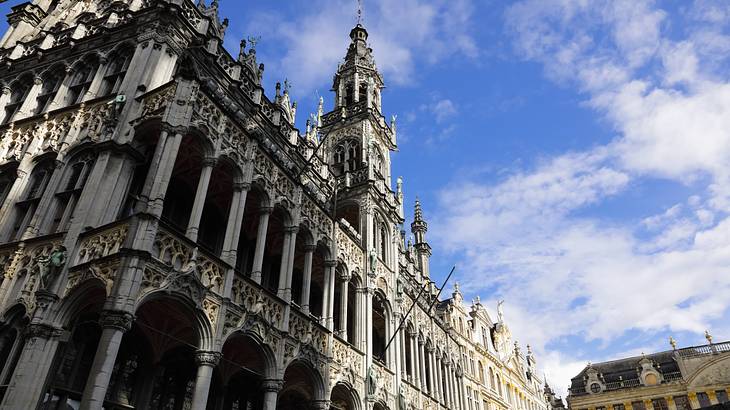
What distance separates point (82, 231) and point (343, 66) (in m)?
27.0

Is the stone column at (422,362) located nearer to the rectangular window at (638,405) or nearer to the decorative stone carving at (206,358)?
the decorative stone carving at (206,358)

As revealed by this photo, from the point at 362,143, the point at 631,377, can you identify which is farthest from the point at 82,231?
the point at 631,377

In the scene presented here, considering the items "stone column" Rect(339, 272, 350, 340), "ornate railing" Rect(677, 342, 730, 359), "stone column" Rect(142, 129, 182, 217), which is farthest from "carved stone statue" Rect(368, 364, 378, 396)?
"ornate railing" Rect(677, 342, 730, 359)

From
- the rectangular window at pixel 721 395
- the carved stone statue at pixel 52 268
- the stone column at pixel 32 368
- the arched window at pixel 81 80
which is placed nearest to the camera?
the stone column at pixel 32 368

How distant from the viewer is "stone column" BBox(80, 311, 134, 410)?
11.5 m

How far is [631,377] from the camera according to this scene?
65938 mm

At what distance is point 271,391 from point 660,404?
197ft

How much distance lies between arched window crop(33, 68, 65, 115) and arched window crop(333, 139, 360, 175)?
52.9ft

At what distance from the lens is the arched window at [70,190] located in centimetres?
1602

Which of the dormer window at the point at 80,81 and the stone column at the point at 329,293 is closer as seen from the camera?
the dormer window at the point at 80,81

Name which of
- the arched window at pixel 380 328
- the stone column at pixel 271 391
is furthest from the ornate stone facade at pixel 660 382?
the stone column at pixel 271 391

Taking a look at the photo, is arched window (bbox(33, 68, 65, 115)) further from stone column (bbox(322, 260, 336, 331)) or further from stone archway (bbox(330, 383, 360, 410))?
stone archway (bbox(330, 383, 360, 410))

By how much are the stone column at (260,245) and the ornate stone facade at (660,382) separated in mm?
58982

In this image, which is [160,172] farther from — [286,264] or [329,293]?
[329,293]
